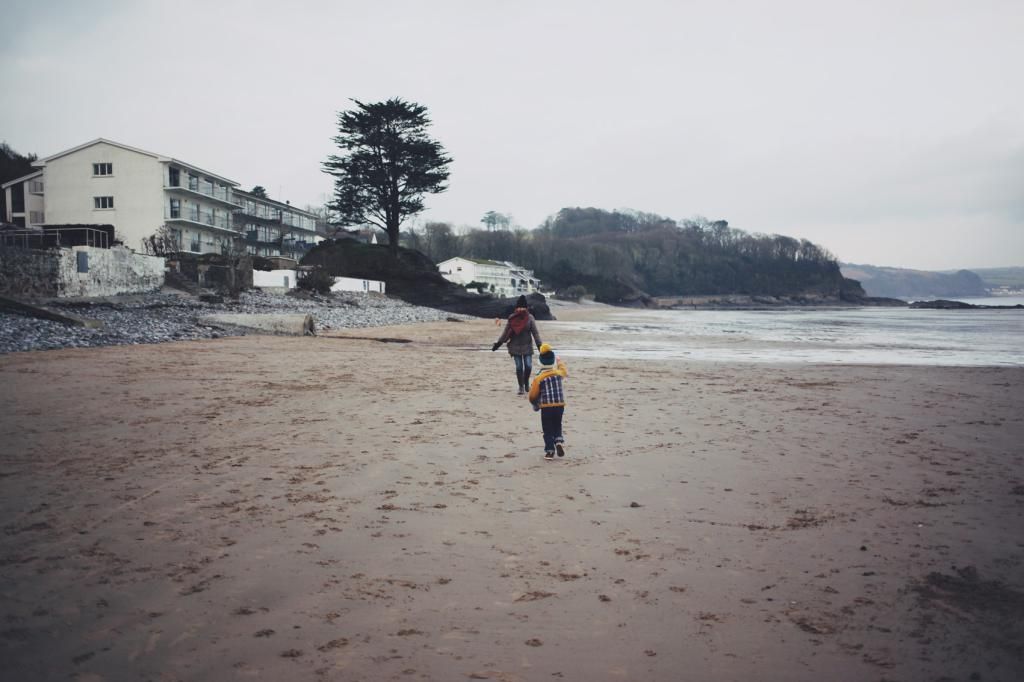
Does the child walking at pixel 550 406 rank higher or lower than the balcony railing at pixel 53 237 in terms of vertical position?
lower

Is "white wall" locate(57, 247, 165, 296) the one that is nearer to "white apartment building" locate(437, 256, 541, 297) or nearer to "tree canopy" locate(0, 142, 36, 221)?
"tree canopy" locate(0, 142, 36, 221)

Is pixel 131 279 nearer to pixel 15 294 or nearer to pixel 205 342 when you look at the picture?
pixel 15 294

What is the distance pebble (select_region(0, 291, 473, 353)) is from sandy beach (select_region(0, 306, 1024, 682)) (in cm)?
762

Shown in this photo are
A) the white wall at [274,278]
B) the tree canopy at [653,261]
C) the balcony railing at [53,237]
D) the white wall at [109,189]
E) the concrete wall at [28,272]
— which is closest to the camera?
the concrete wall at [28,272]

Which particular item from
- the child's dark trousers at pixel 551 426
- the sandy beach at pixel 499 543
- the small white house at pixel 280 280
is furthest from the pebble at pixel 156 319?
the child's dark trousers at pixel 551 426

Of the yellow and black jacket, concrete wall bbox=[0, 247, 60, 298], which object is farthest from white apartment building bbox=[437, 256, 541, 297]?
the yellow and black jacket

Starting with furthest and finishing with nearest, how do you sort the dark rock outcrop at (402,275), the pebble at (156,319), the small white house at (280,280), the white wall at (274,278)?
1. the dark rock outcrop at (402,275)
2. the white wall at (274,278)
3. the small white house at (280,280)
4. the pebble at (156,319)

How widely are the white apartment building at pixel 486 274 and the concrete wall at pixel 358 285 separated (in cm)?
4085

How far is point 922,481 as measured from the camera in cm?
614

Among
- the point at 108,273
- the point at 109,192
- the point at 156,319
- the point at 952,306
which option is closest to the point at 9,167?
the point at 109,192

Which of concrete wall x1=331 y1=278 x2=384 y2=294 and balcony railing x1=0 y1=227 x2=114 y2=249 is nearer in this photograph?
balcony railing x1=0 y1=227 x2=114 y2=249

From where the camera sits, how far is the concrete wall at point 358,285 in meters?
47.0

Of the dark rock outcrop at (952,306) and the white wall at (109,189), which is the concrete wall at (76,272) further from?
the dark rock outcrop at (952,306)

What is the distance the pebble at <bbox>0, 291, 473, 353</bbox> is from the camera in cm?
1612
